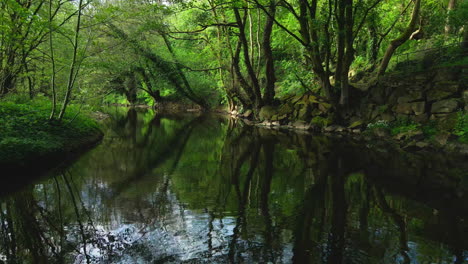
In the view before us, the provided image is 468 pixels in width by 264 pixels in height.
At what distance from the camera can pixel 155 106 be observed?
42.6m

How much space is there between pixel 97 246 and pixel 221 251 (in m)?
1.79

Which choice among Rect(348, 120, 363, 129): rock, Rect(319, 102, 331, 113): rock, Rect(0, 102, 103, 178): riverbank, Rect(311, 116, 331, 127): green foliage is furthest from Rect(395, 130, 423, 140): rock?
Rect(0, 102, 103, 178): riverbank

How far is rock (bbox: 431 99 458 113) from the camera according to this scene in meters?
11.5

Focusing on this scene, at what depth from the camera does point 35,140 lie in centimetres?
885

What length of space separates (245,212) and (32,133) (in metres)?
7.52

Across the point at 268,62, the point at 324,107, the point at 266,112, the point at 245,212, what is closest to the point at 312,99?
the point at 324,107

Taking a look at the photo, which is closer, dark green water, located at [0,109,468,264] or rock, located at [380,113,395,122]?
dark green water, located at [0,109,468,264]

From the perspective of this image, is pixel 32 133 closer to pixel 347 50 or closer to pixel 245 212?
pixel 245 212

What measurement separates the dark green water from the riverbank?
0.80 metres

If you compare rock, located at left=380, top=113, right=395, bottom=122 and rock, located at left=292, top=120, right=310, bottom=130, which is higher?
rock, located at left=380, top=113, right=395, bottom=122

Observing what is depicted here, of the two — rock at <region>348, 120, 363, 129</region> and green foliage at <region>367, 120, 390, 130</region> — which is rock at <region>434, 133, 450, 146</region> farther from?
rock at <region>348, 120, 363, 129</region>

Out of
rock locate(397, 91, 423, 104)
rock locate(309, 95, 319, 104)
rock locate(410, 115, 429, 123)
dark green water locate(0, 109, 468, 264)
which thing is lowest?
dark green water locate(0, 109, 468, 264)

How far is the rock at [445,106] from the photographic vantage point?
11.5 metres

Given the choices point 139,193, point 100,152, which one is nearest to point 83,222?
point 139,193
